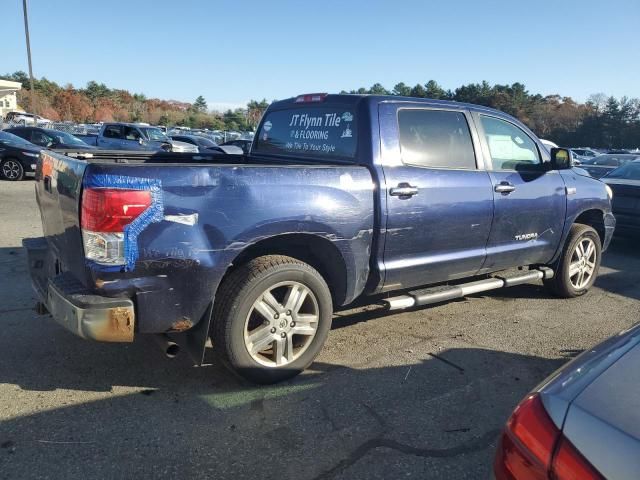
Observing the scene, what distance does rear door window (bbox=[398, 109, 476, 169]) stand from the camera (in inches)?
163

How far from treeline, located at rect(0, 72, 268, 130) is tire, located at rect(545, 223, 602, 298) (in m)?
72.9

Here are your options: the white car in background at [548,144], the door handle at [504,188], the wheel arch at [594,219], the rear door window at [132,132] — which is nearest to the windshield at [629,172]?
the white car in background at [548,144]

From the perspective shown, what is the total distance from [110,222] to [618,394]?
95.6 inches

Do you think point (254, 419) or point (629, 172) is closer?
point (254, 419)

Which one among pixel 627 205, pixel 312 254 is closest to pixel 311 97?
pixel 312 254

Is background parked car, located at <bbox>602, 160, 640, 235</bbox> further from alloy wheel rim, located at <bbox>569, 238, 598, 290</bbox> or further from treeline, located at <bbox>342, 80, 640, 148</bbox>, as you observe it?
treeline, located at <bbox>342, 80, 640, 148</bbox>

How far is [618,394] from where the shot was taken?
151 centimetres

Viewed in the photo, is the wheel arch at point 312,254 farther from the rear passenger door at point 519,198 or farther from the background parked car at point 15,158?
the background parked car at point 15,158

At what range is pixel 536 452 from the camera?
147cm

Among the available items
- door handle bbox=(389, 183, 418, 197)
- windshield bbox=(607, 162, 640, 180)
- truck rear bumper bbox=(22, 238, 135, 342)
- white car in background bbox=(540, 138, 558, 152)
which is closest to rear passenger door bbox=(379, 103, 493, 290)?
door handle bbox=(389, 183, 418, 197)

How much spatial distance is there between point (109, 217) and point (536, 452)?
230cm

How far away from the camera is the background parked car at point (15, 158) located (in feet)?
47.5

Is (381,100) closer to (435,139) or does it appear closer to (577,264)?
(435,139)

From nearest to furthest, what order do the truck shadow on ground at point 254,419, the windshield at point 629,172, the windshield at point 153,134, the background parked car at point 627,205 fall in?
the truck shadow on ground at point 254,419 < the background parked car at point 627,205 < the windshield at point 629,172 < the windshield at point 153,134
